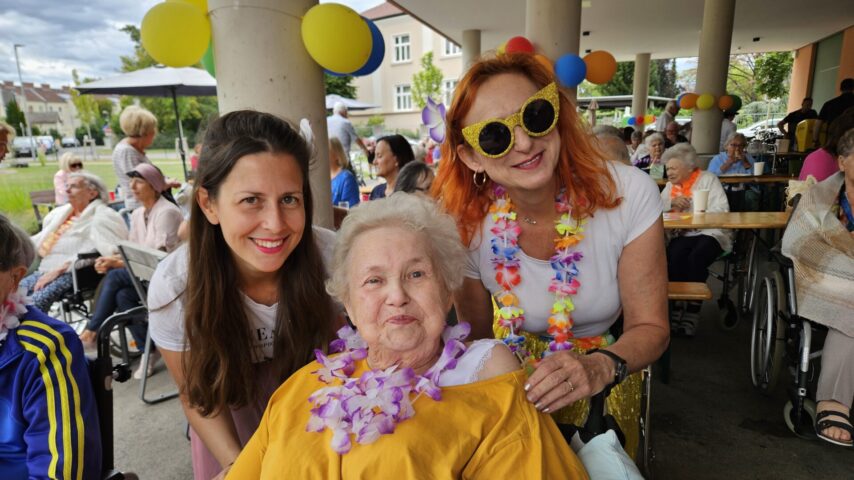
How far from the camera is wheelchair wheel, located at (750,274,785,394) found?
3.10 meters

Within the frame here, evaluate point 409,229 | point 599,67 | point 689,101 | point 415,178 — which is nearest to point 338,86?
point 689,101

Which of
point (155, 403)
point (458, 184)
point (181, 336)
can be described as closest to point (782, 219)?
point (458, 184)

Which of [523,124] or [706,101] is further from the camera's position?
[706,101]

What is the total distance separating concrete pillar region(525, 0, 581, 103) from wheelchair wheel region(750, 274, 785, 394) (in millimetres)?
4180

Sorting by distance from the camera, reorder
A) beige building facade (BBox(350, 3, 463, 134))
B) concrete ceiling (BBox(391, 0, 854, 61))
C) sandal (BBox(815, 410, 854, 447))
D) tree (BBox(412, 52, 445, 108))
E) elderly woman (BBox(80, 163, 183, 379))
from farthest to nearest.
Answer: beige building facade (BBox(350, 3, 463, 134)) → tree (BBox(412, 52, 445, 108)) → concrete ceiling (BBox(391, 0, 854, 61)) → elderly woman (BBox(80, 163, 183, 379)) → sandal (BBox(815, 410, 854, 447))

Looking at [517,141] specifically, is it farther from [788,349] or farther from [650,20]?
[650,20]

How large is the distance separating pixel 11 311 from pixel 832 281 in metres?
3.66

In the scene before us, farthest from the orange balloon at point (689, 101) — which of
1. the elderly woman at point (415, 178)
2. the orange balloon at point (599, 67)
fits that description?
the elderly woman at point (415, 178)

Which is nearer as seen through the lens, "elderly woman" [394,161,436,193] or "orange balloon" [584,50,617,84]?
"elderly woman" [394,161,436,193]

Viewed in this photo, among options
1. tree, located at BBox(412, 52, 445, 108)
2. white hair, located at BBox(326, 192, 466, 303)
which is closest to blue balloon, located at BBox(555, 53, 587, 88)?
white hair, located at BBox(326, 192, 466, 303)

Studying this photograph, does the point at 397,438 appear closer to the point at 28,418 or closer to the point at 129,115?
the point at 28,418

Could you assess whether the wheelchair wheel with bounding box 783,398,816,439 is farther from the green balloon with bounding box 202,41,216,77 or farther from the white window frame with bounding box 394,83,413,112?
the white window frame with bounding box 394,83,413,112

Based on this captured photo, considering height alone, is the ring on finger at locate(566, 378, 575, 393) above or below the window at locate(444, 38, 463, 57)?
below

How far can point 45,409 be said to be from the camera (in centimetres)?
144
